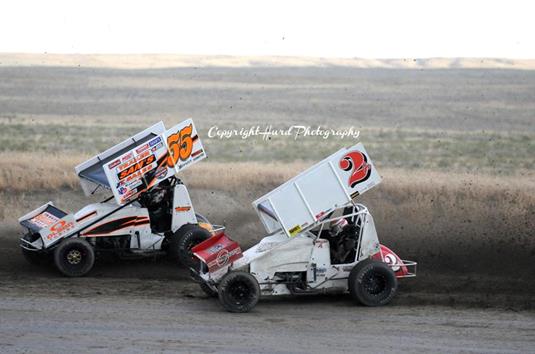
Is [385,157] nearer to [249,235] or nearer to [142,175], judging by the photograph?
[249,235]

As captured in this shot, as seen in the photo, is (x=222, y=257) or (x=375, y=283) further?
(x=375, y=283)

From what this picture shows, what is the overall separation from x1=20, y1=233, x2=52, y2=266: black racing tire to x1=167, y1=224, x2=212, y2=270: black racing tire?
2.78 meters

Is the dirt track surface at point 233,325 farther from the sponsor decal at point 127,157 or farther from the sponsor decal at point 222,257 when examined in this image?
the sponsor decal at point 127,157

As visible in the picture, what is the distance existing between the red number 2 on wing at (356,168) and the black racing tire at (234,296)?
100 inches

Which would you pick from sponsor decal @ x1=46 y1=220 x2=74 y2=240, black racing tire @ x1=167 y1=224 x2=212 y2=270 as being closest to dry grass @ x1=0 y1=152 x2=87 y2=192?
sponsor decal @ x1=46 y1=220 x2=74 y2=240

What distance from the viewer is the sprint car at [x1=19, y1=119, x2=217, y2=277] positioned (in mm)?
19703

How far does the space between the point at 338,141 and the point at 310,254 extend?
3126 centimetres

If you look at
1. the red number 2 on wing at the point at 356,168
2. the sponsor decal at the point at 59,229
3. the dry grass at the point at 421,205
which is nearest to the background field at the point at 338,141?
the dry grass at the point at 421,205

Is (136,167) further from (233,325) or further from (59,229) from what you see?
(233,325)

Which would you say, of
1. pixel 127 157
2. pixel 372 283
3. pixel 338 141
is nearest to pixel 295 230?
pixel 372 283

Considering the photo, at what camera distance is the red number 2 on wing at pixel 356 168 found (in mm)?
16672

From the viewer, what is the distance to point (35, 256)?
2053cm

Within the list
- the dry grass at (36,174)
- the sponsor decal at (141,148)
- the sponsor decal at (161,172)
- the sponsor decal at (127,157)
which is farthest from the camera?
the dry grass at (36,174)

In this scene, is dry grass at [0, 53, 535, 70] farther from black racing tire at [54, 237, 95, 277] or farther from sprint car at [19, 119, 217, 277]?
black racing tire at [54, 237, 95, 277]
